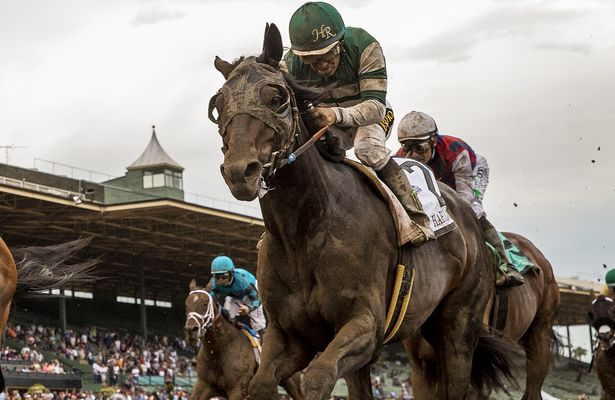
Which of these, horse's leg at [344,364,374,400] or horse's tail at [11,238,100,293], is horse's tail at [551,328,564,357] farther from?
horse's tail at [11,238,100,293]

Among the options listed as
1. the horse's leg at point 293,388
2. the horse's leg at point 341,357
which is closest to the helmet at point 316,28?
the horse's leg at point 341,357

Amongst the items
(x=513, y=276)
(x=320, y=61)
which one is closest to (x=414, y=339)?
(x=513, y=276)

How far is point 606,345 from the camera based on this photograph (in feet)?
36.4

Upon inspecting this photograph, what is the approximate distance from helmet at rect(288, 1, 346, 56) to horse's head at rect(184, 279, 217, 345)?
7129 millimetres

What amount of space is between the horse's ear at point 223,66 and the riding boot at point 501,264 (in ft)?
11.8

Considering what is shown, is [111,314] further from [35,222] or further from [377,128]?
[377,128]

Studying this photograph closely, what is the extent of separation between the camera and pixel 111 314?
4731 cm

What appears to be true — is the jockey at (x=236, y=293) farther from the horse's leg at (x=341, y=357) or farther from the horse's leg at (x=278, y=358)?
the horse's leg at (x=341, y=357)

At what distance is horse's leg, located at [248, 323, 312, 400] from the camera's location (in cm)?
571

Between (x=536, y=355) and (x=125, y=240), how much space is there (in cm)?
3198

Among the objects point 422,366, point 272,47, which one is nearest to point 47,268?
point 422,366

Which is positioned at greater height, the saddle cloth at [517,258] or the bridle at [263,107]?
the bridle at [263,107]

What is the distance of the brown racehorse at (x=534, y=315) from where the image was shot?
9.49 metres

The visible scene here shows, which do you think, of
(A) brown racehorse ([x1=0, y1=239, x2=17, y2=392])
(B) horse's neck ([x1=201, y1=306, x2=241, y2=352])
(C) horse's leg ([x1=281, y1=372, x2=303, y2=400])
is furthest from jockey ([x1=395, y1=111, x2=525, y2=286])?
(B) horse's neck ([x1=201, y1=306, x2=241, y2=352])
